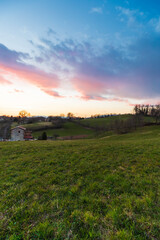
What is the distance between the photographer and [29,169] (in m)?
6.46

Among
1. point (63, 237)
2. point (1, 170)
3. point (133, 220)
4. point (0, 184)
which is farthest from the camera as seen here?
point (1, 170)

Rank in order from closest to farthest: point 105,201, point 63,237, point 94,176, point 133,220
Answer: point 63,237, point 133,220, point 105,201, point 94,176

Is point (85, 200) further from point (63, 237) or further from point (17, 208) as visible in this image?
point (17, 208)

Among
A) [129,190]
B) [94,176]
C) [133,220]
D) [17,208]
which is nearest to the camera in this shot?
[133,220]

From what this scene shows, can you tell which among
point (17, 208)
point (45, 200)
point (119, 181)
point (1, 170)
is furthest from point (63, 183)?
point (1, 170)

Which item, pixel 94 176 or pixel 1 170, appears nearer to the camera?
pixel 94 176

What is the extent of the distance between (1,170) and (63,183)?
4624mm

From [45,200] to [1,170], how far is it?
4.65 metres

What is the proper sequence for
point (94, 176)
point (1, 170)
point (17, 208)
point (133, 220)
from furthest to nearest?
1. point (1, 170)
2. point (94, 176)
3. point (17, 208)
4. point (133, 220)

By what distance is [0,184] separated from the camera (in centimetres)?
489

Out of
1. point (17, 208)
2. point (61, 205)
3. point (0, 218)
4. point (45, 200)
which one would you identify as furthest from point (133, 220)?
point (0, 218)

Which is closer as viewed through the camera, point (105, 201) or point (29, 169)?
point (105, 201)

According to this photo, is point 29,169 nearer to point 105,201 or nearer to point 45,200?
point 45,200

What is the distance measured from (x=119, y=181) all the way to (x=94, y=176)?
131 cm
